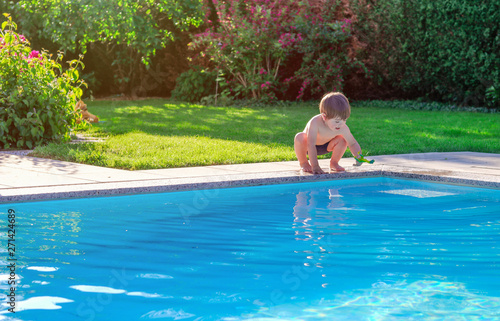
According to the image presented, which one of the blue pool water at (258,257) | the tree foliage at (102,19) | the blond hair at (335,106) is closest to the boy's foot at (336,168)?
the blond hair at (335,106)

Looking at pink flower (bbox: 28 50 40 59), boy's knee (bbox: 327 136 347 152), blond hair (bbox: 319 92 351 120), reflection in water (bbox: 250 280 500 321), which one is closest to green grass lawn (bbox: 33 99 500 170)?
boy's knee (bbox: 327 136 347 152)

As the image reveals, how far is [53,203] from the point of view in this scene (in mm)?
4930

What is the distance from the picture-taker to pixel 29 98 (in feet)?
27.0

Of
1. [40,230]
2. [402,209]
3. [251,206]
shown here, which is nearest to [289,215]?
[251,206]

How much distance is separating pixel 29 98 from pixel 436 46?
11.2 metres

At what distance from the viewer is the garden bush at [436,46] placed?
48.6 feet

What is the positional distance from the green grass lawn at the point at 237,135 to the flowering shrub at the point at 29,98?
1.70 ft

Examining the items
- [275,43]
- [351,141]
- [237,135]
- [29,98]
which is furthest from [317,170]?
[275,43]

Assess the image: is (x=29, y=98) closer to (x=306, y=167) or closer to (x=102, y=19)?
(x=306, y=167)

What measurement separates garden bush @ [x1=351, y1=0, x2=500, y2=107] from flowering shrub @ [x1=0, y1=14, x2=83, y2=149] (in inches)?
403

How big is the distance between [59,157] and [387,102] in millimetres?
12084

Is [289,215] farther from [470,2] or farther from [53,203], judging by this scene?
[470,2]

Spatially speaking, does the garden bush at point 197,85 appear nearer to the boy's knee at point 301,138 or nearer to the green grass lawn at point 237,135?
the green grass lawn at point 237,135

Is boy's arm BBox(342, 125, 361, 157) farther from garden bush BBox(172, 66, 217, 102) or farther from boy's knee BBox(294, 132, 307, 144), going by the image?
garden bush BBox(172, 66, 217, 102)
